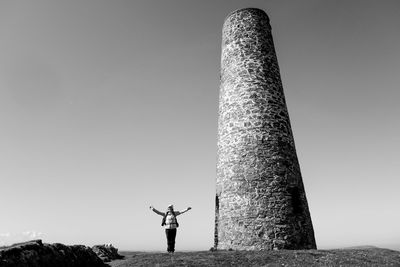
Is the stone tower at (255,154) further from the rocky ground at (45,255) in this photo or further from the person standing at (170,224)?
the rocky ground at (45,255)

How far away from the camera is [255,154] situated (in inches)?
533

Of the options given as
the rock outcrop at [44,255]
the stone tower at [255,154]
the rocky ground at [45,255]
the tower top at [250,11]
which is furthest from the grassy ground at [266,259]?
the tower top at [250,11]

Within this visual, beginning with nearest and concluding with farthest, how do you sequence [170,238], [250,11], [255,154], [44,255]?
1. [44,255]
2. [170,238]
3. [255,154]
4. [250,11]

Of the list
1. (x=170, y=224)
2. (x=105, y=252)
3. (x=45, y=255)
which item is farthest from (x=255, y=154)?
(x=45, y=255)

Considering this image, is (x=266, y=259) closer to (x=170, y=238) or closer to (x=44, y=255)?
(x=170, y=238)

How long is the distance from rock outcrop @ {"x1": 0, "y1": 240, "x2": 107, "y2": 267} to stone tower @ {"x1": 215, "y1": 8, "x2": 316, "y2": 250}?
5.87 metres

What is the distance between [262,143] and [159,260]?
21.5 ft

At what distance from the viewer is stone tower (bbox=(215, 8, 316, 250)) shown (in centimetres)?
Answer: 1262

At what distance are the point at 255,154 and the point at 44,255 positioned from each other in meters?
8.66

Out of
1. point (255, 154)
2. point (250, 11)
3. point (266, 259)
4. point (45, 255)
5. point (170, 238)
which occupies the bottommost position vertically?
point (266, 259)

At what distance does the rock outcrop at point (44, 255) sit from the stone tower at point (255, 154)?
5.87 metres

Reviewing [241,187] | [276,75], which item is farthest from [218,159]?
[276,75]

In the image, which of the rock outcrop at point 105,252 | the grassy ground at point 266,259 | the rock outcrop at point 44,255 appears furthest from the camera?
the rock outcrop at point 105,252

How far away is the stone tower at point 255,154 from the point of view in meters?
12.6
